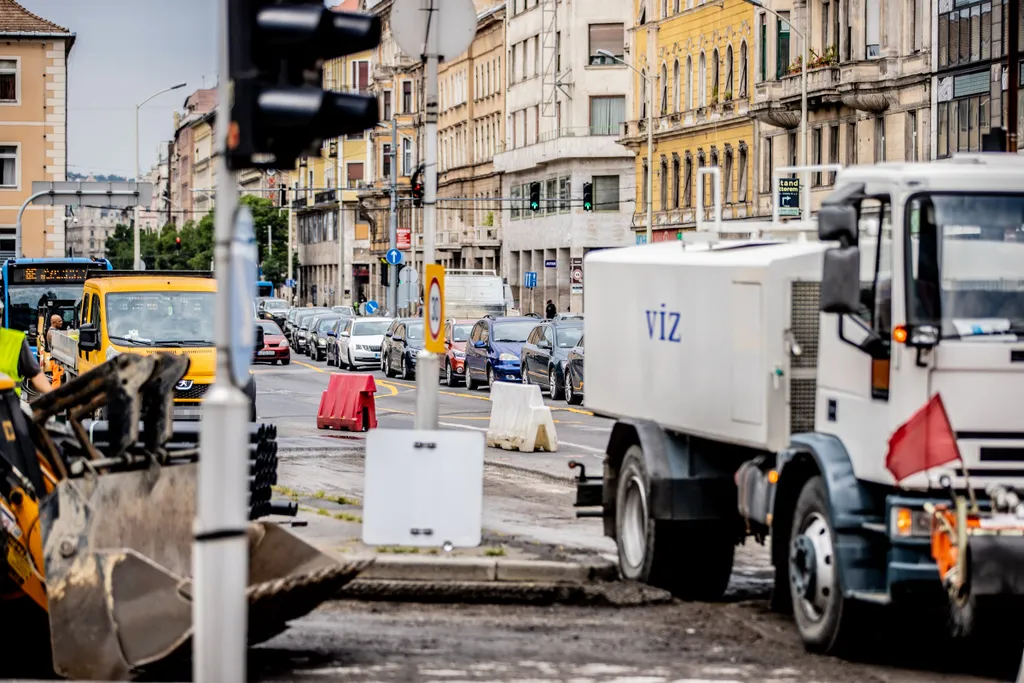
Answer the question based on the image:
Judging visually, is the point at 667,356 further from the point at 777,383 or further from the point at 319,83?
the point at 319,83

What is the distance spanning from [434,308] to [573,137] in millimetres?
77340

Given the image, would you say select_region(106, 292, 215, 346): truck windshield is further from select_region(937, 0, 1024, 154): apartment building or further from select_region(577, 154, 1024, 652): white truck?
select_region(937, 0, 1024, 154): apartment building

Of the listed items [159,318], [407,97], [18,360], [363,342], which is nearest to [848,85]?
[363,342]

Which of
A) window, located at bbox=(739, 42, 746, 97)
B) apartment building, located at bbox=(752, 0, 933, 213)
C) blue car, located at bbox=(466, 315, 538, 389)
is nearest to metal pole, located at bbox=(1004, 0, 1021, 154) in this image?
blue car, located at bbox=(466, 315, 538, 389)

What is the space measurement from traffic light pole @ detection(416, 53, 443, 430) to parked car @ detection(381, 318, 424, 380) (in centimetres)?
3614

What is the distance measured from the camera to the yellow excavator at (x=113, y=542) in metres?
9.59

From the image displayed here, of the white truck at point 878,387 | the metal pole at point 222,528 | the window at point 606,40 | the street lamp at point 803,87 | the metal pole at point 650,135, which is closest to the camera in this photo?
the metal pole at point 222,528

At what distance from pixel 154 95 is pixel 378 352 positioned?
52.0 meters

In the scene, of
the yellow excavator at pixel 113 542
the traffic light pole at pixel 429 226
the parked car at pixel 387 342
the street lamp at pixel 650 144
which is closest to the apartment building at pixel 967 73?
the parked car at pixel 387 342

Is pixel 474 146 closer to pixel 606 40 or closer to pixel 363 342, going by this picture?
pixel 606 40

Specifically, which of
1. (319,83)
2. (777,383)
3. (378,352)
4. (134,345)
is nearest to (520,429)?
(134,345)

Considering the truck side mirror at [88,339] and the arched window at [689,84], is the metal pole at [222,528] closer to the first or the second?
the truck side mirror at [88,339]

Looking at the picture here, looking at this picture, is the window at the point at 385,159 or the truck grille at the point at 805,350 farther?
the window at the point at 385,159

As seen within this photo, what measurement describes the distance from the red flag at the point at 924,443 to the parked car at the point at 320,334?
59578mm
